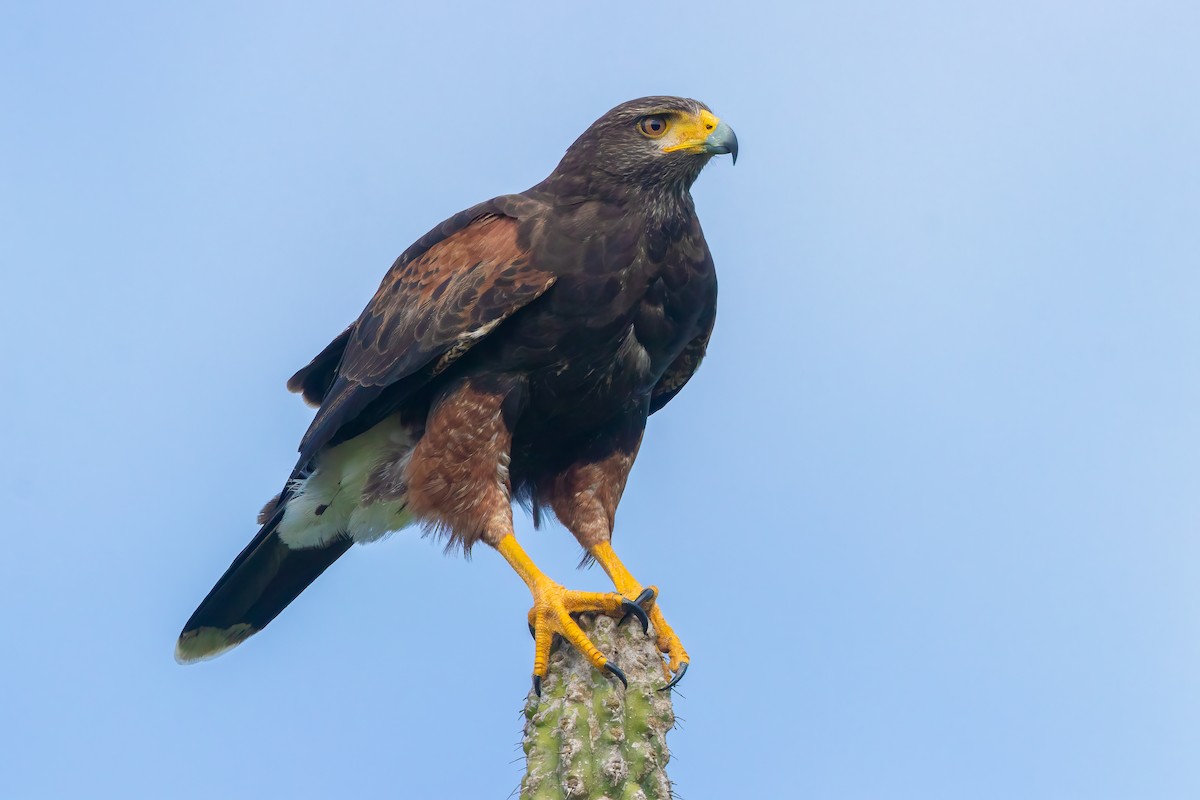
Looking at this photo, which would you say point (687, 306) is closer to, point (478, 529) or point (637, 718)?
point (478, 529)

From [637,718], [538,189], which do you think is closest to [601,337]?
[538,189]

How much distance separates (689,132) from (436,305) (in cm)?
144

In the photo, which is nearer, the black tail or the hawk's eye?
the hawk's eye

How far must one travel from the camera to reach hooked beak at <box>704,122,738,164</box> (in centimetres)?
648

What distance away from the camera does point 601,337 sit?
6.38 metres

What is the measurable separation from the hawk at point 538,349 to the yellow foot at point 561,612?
0.26 meters

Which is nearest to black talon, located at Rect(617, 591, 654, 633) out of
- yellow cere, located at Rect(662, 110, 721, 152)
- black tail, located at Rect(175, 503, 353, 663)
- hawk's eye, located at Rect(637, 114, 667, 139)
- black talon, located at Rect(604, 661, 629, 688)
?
black talon, located at Rect(604, 661, 629, 688)

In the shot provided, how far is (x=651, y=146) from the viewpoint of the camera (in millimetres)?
6656

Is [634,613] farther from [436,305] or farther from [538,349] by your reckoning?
[436,305]

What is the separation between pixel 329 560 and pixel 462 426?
171 centimetres

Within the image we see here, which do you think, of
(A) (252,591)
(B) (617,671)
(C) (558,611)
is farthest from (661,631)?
(A) (252,591)

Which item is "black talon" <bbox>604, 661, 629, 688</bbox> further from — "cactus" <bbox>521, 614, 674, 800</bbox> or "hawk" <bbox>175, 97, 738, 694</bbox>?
"hawk" <bbox>175, 97, 738, 694</bbox>

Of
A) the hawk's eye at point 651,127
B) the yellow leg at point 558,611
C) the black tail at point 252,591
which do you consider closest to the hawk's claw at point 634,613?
the yellow leg at point 558,611

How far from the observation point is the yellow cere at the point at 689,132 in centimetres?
659
